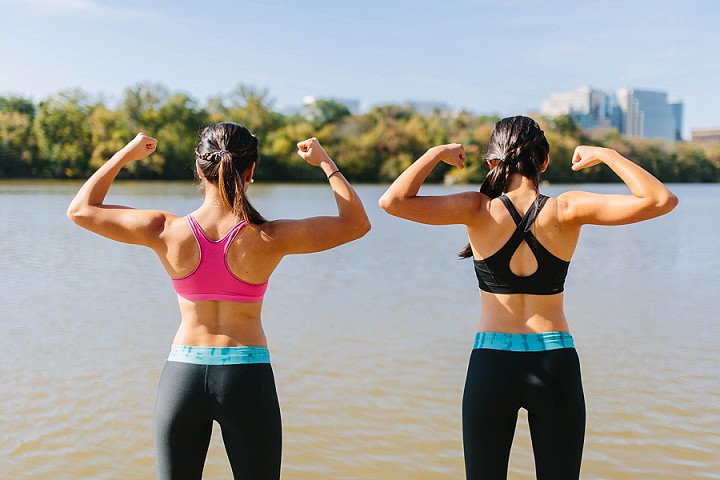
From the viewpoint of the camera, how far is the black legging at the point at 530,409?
250 centimetres

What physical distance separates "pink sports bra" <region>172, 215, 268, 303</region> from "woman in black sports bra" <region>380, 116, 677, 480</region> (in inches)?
23.0

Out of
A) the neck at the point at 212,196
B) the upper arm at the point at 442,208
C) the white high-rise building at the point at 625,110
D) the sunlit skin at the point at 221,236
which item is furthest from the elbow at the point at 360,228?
the white high-rise building at the point at 625,110

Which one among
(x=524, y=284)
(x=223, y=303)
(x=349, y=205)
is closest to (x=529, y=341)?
(x=524, y=284)

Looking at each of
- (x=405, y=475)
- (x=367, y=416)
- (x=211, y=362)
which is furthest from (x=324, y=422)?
(x=211, y=362)

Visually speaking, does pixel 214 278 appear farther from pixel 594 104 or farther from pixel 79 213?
pixel 594 104

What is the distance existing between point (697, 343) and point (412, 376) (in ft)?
10.7

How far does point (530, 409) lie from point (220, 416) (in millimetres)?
1041

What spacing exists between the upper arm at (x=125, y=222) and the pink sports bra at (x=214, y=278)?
0.12 meters

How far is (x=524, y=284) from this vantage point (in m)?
2.53

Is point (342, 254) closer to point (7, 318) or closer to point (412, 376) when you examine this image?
point (7, 318)

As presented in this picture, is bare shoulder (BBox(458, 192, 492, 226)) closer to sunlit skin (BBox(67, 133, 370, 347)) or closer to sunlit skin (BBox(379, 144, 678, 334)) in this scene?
sunlit skin (BBox(379, 144, 678, 334))

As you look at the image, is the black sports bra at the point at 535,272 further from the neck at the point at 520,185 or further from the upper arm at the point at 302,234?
the upper arm at the point at 302,234

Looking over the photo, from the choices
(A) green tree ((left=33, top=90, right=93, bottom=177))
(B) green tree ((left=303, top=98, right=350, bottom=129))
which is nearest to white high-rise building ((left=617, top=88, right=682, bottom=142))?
(B) green tree ((left=303, top=98, right=350, bottom=129))

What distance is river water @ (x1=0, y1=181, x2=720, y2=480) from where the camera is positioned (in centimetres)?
453
